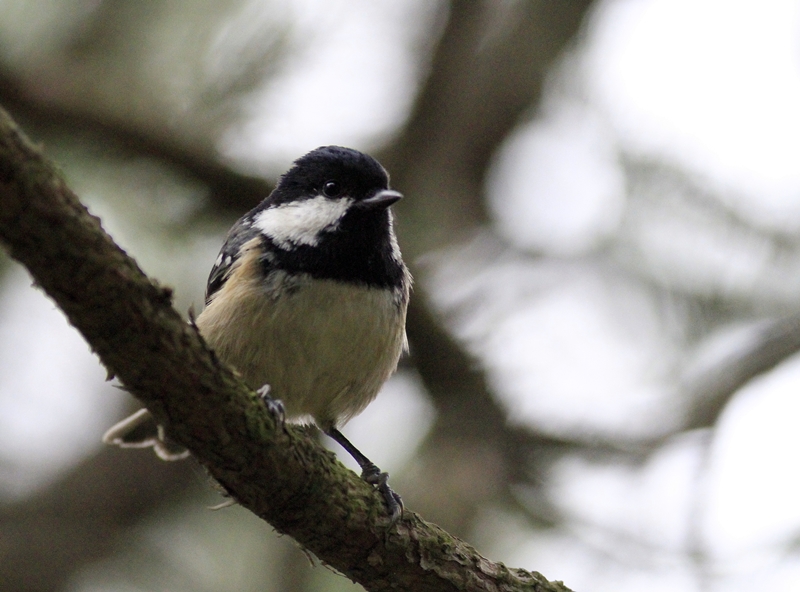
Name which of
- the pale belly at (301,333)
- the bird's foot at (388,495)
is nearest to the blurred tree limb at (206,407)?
→ the bird's foot at (388,495)

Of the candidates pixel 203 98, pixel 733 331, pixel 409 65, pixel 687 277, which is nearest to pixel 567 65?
pixel 409 65

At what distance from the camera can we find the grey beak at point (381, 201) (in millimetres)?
3242

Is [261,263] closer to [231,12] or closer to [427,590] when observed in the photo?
[427,590]

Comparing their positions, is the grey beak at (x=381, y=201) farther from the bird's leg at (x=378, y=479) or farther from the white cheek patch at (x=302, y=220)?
the bird's leg at (x=378, y=479)

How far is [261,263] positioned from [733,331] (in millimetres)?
2987

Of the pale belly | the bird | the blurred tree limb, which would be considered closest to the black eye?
the bird

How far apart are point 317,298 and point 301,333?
0.44ft

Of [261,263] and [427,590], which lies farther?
[261,263]

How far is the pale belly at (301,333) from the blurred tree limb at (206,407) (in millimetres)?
611

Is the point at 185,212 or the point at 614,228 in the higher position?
the point at 614,228

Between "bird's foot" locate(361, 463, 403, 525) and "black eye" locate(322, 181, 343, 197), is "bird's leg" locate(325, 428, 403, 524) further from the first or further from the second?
"black eye" locate(322, 181, 343, 197)

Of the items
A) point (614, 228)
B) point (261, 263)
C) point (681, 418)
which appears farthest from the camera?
point (614, 228)

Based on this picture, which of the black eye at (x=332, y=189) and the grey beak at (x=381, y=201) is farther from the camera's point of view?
the black eye at (x=332, y=189)

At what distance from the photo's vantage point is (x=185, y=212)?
15.7 feet
